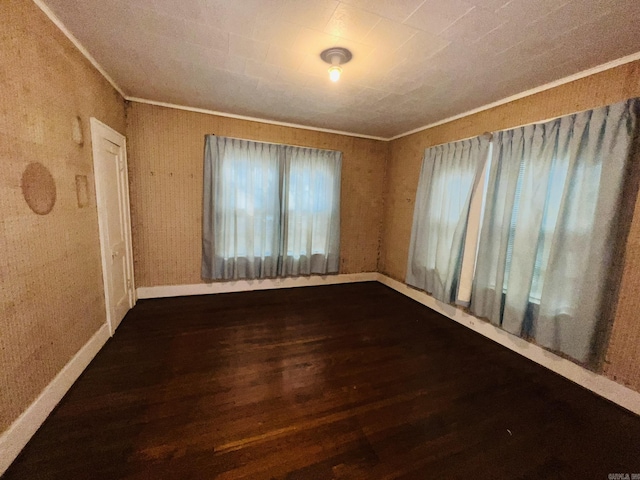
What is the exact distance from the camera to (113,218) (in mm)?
2527

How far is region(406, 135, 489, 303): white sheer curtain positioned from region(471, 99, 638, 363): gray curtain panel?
0.90 ft

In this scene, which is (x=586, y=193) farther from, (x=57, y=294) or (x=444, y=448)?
(x=57, y=294)

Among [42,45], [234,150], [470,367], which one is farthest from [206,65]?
[470,367]

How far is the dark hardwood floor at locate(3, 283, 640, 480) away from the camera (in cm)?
128

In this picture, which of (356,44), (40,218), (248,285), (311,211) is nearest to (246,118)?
(311,211)

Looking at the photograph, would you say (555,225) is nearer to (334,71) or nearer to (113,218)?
(334,71)

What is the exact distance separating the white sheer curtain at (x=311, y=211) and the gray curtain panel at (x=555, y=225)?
6.74 feet

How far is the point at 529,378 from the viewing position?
6.67ft

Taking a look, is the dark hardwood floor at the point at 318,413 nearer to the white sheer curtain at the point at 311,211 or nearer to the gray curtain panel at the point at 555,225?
the gray curtain panel at the point at 555,225

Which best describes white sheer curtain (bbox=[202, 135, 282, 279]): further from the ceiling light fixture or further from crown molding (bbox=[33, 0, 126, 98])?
the ceiling light fixture

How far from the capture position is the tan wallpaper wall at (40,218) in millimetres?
1259

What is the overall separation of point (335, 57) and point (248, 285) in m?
3.03

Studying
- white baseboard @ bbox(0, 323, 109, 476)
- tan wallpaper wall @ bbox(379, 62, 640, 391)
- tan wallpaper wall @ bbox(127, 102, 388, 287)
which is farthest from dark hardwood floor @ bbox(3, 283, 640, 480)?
tan wallpaper wall @ bbox(127, 102, 388, 287)

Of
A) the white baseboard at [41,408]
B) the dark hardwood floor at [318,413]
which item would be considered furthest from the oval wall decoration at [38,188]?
the dark hardwood floor at [318,413]
